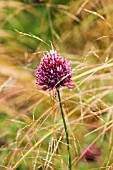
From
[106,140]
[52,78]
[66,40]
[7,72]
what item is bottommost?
[106,140]

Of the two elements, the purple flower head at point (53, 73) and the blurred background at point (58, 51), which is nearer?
the purple flower head at point (53, 73)

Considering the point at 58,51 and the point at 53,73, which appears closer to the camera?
the point at 53,73

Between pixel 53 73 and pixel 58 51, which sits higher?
pixel 58 51

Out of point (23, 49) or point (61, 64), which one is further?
point (23, 49)

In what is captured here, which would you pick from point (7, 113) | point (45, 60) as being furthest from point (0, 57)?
point (45, 60)

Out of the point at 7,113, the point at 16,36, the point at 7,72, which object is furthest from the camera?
the point at 16,36

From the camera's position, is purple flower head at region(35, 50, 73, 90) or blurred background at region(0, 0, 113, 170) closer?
purple flower head at region(35, 50, 73, 90)

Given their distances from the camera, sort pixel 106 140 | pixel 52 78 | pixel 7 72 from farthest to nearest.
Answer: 1. pixel 7 72
2. pixel 106 140
3. pixel 52 78

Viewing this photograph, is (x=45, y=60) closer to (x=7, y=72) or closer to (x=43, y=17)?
(x=7, y=72)
